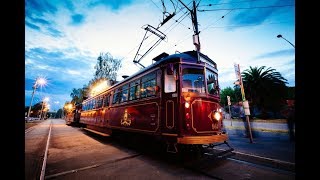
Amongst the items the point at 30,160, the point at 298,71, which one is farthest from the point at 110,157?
the point at 298,71

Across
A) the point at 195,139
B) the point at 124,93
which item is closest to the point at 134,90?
the point at 124,93

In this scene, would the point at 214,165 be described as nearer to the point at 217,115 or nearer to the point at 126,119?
the point at 217,115

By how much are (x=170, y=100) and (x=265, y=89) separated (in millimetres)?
17585

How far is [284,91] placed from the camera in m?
19.2

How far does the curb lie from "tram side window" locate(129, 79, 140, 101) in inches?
173

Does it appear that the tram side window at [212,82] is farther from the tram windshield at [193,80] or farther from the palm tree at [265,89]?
the palm tree at [265,89]

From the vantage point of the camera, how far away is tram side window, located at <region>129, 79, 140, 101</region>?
7.86 meters

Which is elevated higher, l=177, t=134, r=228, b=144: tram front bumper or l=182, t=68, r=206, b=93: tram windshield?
l=182, t=68, r=206, b=93: tram windshield

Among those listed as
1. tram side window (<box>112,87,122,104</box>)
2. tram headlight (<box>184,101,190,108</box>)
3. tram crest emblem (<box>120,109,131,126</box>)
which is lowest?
tram crest emblem (<box>120,109,131,126</box>)

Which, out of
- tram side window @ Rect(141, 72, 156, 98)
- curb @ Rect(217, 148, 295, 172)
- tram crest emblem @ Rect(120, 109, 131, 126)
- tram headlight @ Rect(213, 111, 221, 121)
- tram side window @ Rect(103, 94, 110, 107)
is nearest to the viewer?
curb @ Rect(217, 148, 295, 172)

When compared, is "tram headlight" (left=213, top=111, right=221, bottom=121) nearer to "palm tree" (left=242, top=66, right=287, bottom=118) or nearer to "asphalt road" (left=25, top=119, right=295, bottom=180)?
"asphalt road" (left=25, top=119, right=295, bottom=180)

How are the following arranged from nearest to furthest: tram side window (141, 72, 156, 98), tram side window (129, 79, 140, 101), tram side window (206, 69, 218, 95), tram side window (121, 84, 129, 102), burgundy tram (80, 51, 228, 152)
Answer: burgundy tram (80, 51, 228, 152) < tram side window (206, 69, 218, 95) < tram side window (141, 72, 156, 98) < tram side window (129, 79, 140, 101) < tram side window (121, 84, 129, 102)

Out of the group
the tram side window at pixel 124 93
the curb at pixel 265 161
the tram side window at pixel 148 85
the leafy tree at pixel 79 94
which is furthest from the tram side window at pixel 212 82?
the leafy tree at pixel 79 94

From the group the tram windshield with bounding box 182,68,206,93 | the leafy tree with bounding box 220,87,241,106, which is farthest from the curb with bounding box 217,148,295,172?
the leafy tree with bounding box 220,87,241,106
